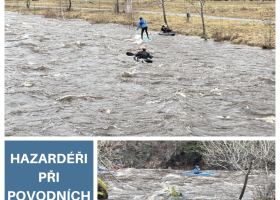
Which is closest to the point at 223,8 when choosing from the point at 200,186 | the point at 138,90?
the point at 200,186

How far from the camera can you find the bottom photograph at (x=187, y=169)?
14883 millimetres

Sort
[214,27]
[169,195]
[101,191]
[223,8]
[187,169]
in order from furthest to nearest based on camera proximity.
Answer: [223,8]
[214,27]
[187,169]
[169,195]
[101,191]

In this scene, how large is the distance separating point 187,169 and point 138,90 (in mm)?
16927

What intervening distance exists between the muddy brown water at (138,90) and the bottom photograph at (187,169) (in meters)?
1.23

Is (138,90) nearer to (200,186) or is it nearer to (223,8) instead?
(200,186)

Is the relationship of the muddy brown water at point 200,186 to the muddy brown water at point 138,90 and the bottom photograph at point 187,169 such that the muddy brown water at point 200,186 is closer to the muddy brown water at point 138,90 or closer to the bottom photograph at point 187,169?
the bottom photograph at point 187,169

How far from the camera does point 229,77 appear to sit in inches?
778

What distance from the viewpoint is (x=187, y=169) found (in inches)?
1305

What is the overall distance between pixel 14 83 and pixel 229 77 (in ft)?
31.0

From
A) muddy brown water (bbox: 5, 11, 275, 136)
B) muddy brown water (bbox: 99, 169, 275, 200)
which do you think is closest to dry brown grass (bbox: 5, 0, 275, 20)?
muddy brown water (bbox: 5, 11, 275, 136)

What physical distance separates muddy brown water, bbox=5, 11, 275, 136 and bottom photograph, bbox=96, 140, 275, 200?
4.05 feet

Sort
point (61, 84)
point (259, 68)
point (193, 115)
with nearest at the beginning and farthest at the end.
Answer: point (193, 115), point (61, 84), point (259, 68)

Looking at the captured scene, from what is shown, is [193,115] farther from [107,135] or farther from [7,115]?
[7,115]
